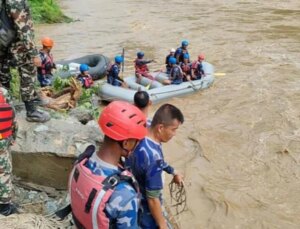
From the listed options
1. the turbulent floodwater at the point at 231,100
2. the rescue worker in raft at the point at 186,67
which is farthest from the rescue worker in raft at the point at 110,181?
the rescue worker in raft at the point at 186,67

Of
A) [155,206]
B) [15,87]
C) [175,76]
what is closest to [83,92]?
[15,87]

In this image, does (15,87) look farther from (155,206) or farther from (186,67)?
(186,67)

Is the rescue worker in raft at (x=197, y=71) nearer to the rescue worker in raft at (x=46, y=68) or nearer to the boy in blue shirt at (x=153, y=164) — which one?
the rescue worker in raft at (x=46, y=68)

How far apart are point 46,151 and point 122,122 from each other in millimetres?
2002

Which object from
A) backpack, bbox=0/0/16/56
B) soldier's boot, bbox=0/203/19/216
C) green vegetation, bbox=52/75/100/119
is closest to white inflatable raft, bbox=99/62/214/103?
green vegetation, bbox=52/75/100/119

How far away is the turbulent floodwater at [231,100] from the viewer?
5520mm

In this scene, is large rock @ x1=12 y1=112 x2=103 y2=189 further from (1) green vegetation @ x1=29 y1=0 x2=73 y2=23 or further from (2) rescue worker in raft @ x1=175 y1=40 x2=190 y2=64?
(1) green vegetation @ x1=29 y1=0 x2=73 y2=23

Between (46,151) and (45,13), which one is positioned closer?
(46,151)

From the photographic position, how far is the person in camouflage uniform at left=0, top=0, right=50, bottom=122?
3689mm

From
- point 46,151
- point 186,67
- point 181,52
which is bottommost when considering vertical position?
point 186,67

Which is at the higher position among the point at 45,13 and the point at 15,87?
the point at 15,87

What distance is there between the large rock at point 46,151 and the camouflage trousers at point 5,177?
34.4 inches

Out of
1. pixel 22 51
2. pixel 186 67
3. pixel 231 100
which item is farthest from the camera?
pixel 186 67

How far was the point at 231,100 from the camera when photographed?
9.41 m
